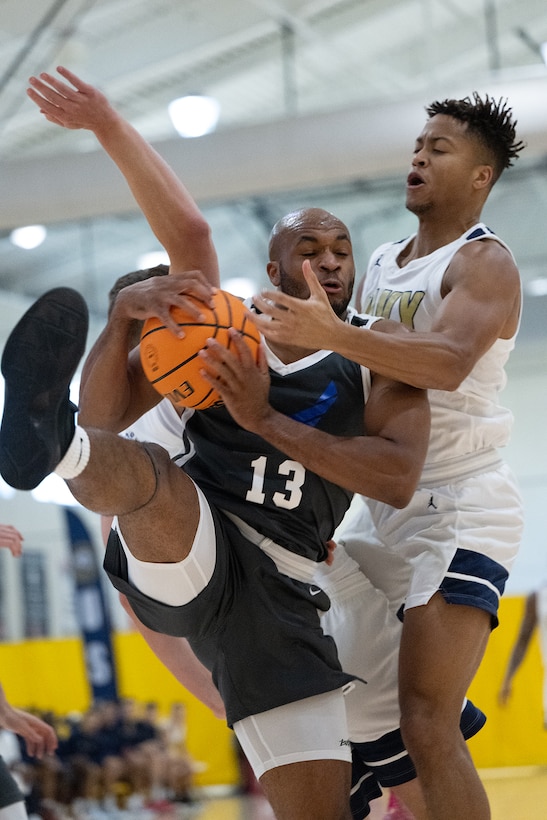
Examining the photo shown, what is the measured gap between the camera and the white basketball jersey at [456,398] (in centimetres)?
322

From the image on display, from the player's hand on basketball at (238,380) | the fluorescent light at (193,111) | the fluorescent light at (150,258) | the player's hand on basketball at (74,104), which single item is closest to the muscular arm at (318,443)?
the player's hand on basketball at (238,380)

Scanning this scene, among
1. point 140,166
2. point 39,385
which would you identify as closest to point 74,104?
point 140,166

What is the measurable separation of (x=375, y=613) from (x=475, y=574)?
0.44 m

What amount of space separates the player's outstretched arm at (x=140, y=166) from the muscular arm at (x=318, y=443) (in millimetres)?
570

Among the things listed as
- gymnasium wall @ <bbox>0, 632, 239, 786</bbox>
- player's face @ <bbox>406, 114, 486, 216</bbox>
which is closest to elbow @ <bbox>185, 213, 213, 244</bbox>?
player's face @ <bbox>406, 114, 486, 216</bbox>

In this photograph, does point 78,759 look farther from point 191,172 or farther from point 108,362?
point 108,362

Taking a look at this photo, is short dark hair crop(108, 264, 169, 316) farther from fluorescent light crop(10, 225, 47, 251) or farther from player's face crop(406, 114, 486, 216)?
fluorescent light crop(10, 225, 47, 251)

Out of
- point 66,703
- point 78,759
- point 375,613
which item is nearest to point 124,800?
point 78,759

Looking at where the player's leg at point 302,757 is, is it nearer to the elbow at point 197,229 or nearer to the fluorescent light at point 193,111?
the elbow at point 197,229

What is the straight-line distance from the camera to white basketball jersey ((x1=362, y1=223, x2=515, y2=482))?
10.6 feet

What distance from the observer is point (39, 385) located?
2.26m

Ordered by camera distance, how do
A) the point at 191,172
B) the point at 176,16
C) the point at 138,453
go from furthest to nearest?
the point at 176,16, the point at 191,172, the point at 138,453

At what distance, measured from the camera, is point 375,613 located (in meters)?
3.36

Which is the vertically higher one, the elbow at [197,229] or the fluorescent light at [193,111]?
the fluorescent light at [193,111]
